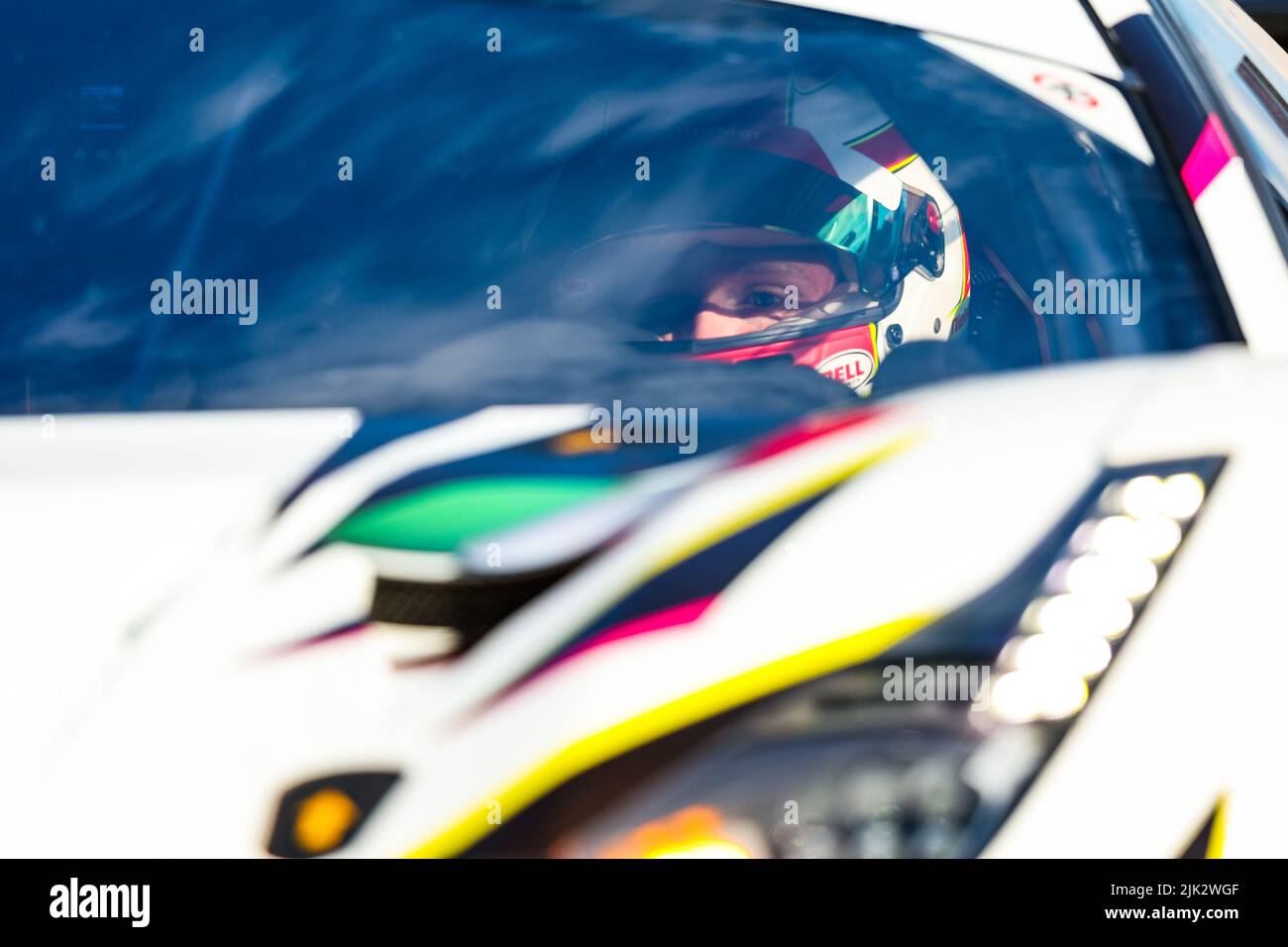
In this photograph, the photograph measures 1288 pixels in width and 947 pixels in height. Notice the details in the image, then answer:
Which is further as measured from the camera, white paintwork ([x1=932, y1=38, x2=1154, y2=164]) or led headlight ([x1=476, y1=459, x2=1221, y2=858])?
white paintwork ([x1=932, y1=38, x2=1154, y2=164])

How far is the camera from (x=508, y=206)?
127 cm

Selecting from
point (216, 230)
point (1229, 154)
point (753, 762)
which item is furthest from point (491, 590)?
point (1229, 154)

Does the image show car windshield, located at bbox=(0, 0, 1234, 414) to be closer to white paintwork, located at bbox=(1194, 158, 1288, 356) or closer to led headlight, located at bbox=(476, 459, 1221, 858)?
white paintwork, located at bbox=(1194, 158, 1288, 356)

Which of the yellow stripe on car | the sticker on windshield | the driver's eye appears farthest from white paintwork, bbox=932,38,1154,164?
the yellow stripe on car

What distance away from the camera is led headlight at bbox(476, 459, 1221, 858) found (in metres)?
1.04

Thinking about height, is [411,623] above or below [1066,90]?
below

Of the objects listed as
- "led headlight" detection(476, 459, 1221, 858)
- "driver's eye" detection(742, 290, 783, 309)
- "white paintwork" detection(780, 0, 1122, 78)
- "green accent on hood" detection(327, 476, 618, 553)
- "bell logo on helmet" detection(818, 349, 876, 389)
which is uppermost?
"white paintwork" detection(780, 0, 1122, 78)

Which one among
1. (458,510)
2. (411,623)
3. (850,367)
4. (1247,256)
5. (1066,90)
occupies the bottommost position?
(411,623)

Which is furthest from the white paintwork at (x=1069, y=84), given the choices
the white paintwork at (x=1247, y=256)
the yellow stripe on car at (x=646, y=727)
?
the yellow stripe on car at (x=646, y=727)

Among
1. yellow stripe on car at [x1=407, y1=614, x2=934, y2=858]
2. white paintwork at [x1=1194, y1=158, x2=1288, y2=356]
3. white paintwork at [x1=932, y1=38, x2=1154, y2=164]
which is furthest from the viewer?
white paintwork at [x1=932, y1=38, x2=1154, y2=164]

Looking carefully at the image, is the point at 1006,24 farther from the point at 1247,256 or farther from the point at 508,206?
the point at 508,206

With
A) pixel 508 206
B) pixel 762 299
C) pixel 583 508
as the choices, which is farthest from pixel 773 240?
pixel 583 508

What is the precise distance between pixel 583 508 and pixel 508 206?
1.31 ft
